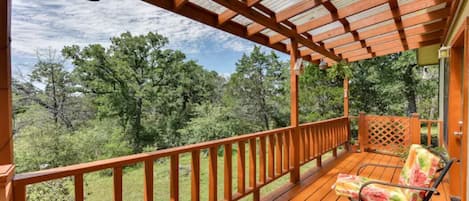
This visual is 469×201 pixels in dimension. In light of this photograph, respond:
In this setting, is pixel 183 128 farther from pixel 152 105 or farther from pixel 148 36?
pixel 148 36

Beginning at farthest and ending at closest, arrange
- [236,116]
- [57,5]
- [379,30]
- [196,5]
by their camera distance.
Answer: [57,5]
[236,116]
[379,30]
[196,5]

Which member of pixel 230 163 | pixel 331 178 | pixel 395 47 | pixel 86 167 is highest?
pixel 395 47

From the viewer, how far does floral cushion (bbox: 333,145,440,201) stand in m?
2.17

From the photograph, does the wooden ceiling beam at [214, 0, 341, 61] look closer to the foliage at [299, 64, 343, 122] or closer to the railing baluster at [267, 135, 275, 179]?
the railing baluster at [267, 135, 275, 179]

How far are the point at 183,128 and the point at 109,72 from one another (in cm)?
448

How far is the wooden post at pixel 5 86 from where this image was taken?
49.1 inches

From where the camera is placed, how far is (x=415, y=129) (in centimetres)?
551

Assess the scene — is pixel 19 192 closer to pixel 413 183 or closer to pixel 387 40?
pixel 413 183

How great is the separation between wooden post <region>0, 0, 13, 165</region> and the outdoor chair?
2.37 metres

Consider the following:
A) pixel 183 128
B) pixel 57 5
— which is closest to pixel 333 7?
pixel 183 128

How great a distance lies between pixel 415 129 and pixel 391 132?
464 millimetres

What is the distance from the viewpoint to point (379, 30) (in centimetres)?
426

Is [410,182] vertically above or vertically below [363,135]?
above

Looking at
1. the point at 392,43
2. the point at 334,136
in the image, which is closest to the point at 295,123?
the point at 334,136
